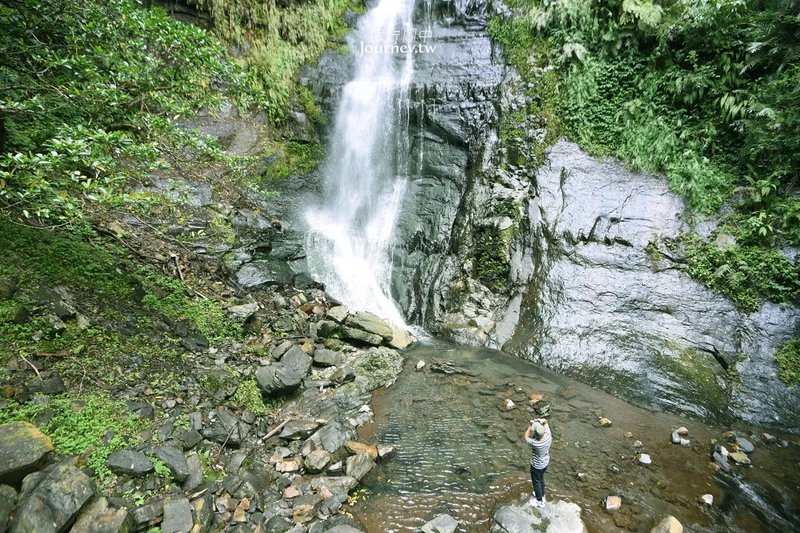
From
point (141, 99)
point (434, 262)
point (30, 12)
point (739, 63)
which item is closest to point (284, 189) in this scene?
point (434, 262)

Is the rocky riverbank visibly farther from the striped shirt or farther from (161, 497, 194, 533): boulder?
the striped shirt

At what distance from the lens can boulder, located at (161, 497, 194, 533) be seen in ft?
11.8

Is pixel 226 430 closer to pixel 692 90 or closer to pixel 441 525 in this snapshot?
pixel 441 525

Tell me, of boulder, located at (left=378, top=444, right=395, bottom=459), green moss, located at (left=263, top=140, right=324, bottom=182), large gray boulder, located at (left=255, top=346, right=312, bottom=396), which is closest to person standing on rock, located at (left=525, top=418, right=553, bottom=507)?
boulder, located at (left=378, top=444, right=395, bottom=459)

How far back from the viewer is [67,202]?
323 centimetres

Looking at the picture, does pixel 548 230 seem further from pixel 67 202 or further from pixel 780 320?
pixel 67 202

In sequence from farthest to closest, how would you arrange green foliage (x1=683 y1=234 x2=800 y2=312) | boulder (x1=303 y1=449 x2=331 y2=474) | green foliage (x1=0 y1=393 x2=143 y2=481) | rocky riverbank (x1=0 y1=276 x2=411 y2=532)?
1. green foliage (x1=683 y1=234 x2=800 y2=312)
2. boulder (x1=303 y1=449 x2=331 y2=474)
3. green foliage (x1=0 y1=393 x2=143 y2=481)
4. rocky riverbank (x1=0 y1=276 x2=411 y2=532)

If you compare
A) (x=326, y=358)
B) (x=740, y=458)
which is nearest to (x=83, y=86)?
(x=326, y=358)

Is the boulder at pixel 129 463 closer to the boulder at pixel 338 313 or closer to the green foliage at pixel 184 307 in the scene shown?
the green foliage at pixel 184 307

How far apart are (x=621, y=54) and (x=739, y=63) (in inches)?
112

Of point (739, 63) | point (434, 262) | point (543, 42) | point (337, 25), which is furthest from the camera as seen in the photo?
point (337, 25)

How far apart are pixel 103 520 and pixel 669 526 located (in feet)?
18.4

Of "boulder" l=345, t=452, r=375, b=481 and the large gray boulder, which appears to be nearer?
"boulder" l=345, t=452, r=375, b=481

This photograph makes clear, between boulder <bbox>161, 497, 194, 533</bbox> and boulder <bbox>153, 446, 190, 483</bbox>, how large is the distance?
0.94 ft
